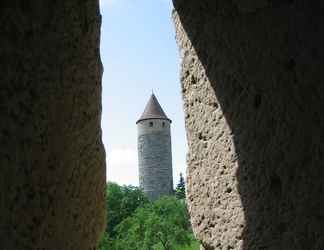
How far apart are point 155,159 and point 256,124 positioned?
93.6 ft

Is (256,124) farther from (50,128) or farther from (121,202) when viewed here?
(121,202)

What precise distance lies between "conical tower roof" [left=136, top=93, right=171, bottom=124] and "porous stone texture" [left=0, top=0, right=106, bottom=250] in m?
29.5

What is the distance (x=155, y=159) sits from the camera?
30.2 m

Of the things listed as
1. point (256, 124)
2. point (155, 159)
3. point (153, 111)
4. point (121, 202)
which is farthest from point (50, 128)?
point (153, 111)

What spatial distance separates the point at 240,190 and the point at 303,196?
0.26 meters

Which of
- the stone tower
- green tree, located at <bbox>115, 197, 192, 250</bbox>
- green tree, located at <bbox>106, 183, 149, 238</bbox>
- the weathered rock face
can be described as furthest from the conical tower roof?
the weathered rock face

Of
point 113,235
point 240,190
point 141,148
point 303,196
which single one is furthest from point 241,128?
point 141,148

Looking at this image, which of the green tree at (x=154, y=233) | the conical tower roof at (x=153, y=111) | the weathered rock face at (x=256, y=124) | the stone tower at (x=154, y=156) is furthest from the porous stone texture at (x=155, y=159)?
the weathered rock face at (x=256, y=124)

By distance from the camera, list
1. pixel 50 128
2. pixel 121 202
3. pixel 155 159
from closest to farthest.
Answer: pixel 50 128
pixel 121 202
pixel 155 159

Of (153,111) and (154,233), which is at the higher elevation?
(153,111)

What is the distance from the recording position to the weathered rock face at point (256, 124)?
163 centimetres

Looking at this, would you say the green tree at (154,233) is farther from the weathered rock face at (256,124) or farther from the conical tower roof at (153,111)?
the weathered rock face at (256,124)

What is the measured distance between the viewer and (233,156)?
1835 millimetres

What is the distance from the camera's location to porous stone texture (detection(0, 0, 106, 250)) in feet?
5.33
